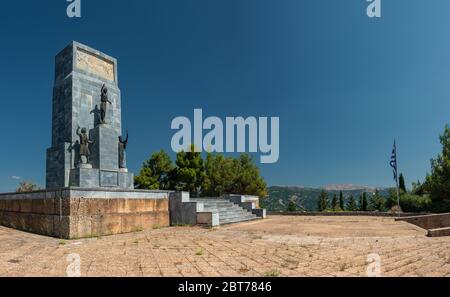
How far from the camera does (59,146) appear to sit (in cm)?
1556

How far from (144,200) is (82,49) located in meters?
9.77

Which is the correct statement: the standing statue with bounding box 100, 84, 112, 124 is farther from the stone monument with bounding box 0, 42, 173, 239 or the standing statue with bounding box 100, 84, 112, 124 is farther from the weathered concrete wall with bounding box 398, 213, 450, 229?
the weathered concrete wall with bounding box 398, 213, 450, 229

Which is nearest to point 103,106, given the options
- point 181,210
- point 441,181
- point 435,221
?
point 181,210

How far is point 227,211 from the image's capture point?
15.4 m

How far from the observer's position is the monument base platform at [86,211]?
927 centimetres

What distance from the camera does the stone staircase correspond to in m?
14.0

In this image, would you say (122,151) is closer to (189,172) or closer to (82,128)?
(82,128)

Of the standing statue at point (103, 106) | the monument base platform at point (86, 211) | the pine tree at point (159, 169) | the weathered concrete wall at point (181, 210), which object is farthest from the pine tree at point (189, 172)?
the monument base platform at point (86, 211)

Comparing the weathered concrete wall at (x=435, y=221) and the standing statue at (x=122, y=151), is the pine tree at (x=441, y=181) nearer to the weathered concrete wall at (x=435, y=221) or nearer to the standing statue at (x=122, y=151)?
the weathered concrete wall at (x=435, y=221)

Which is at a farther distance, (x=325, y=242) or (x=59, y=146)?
(x=59, y=146)

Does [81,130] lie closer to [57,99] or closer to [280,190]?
[57,99]

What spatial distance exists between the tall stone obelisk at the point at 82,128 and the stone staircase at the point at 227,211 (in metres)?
4.54

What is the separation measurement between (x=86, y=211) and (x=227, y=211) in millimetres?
7314
